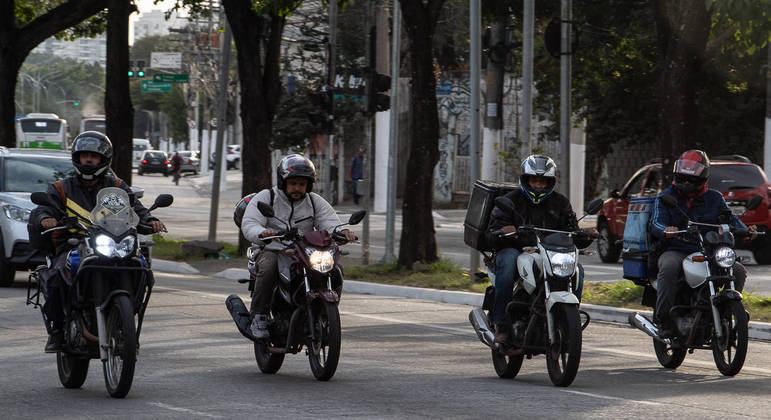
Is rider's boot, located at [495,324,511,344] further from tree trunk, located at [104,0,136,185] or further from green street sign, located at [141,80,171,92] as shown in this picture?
green street sign, located at [141,80,171,92]

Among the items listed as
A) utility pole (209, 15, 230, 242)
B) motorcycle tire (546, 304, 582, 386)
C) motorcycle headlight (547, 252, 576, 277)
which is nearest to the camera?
motorcycle tire (546, 304, 582, 386)

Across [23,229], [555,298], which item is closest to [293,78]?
[23,229]

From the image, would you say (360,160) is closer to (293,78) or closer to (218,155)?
(293,78)

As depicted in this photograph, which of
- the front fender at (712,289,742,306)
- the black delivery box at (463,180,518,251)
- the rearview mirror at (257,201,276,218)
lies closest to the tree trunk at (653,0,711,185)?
the black delivery box at (463,180,518,251)

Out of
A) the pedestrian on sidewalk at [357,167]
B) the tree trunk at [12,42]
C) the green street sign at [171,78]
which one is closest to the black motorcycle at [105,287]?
the tree trunk at [12,42]

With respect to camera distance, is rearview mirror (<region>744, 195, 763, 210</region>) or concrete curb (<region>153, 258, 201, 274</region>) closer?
rearview mirror (<region>744, 195, 763, 210</region>)

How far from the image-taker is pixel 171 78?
46938 mm

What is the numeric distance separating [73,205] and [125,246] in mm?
762

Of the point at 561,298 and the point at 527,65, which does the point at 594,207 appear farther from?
the point at 527,65

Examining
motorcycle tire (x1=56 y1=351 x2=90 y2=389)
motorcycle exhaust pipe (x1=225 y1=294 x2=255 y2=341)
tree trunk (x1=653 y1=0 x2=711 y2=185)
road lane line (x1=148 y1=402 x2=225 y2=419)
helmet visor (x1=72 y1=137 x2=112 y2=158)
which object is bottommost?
road lane line (x1=148 y1=402 x2=225 y2=419)

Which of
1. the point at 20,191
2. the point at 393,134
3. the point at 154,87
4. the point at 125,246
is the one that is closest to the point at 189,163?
the point at 154,87

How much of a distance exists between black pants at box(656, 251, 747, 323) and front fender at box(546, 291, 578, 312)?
1.54 m

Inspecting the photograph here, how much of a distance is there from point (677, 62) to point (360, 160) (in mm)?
28982

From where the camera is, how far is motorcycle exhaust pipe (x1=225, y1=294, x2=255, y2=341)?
32.5 feet
